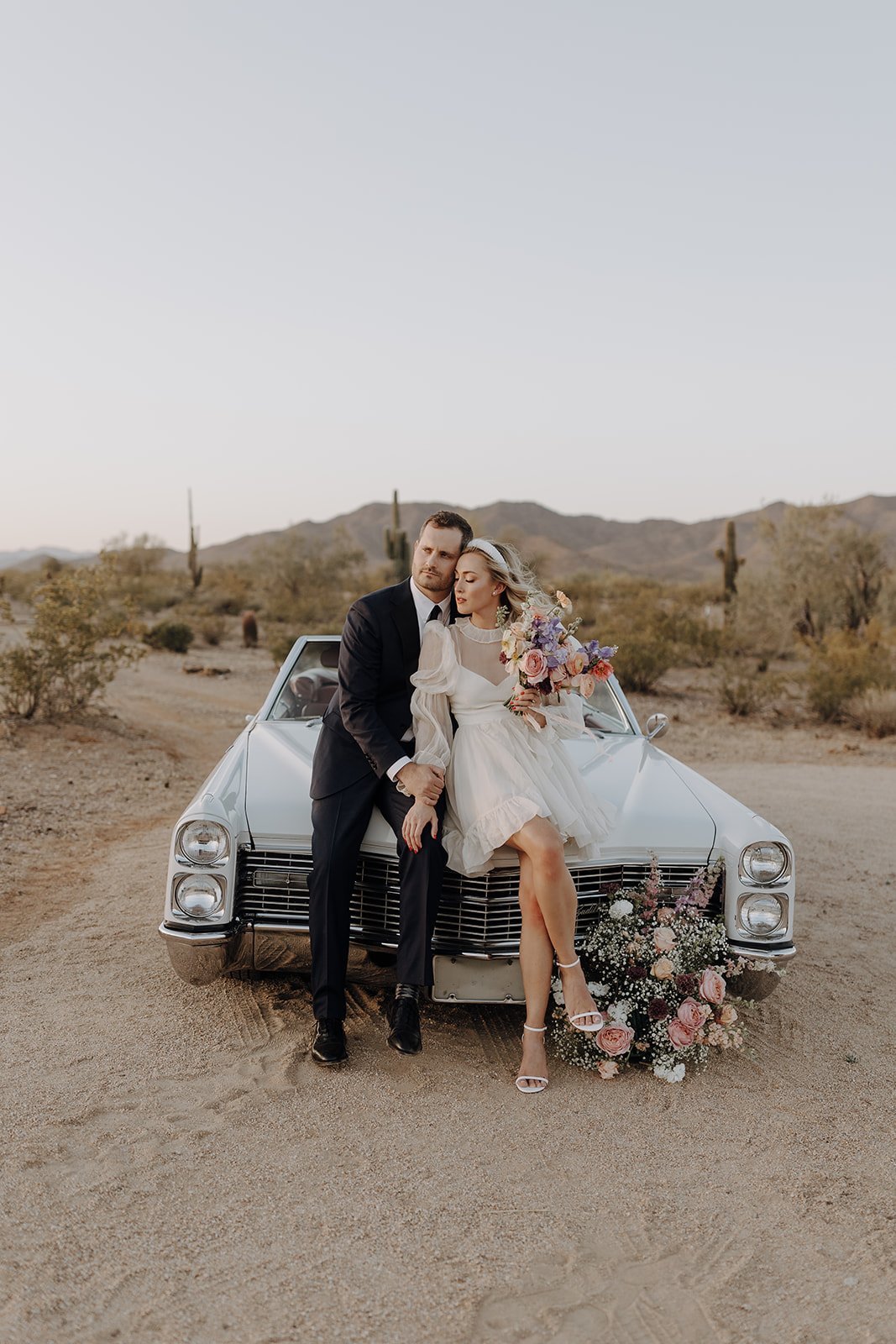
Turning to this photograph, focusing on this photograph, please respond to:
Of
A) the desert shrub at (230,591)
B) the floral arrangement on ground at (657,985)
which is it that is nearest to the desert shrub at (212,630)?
the desert shrub at (230,591)

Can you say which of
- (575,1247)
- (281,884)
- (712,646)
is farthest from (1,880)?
(712,646)

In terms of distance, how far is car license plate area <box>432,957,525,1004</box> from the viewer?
13.1 ft

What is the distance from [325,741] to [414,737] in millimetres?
358

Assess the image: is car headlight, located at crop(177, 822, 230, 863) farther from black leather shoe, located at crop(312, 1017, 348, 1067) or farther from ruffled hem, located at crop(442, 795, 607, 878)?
ruffled hem, located at crop(442, 795, 607, 878)

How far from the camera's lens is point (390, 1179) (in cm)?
319

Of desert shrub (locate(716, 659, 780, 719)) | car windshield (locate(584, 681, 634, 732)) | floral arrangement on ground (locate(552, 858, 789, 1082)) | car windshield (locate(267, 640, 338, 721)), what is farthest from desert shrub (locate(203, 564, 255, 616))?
floral arrangement on ground (locate(552, 858, 789, 1082))

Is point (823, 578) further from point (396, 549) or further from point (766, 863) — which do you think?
point (766, 863)

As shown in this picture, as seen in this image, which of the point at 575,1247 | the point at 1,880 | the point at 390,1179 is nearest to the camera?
the point at 575,1247

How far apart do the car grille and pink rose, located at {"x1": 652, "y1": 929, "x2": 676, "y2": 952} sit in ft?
0.80

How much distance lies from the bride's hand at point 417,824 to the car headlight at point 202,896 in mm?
713

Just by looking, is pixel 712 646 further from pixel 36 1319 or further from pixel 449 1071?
pixel 36 1319

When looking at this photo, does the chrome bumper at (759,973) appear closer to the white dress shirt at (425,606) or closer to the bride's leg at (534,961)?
the bride's leg at (534,961)

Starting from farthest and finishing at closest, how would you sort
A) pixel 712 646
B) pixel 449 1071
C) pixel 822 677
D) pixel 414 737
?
pixel 712 646
pixel 822 677
pixel 414 737
pixel 449 1071

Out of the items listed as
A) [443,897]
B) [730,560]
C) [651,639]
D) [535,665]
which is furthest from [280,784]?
[730,560]
